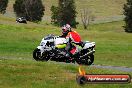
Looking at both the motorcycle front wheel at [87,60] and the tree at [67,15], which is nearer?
the motorcycle front wheel at [87,60]

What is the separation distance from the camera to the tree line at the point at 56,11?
394 feet

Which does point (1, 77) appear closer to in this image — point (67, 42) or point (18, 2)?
point (67, 42)

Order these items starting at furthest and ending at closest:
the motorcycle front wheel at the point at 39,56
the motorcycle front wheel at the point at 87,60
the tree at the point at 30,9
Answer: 1. the tree at the point at 30,9
2. the motorcycle front wheel at the point at 39,56
3. the motorcycle front wheel at the point at 87,60

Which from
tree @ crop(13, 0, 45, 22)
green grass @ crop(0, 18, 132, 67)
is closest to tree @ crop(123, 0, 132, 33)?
tree @ crop(13, 0, 45, 22)

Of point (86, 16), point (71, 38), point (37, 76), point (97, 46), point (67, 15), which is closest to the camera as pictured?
point (37, 76)

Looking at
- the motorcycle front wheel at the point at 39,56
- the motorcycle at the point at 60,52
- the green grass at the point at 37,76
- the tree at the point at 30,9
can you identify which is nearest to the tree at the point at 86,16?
the tree at the point at 30,9

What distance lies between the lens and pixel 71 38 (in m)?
23.1

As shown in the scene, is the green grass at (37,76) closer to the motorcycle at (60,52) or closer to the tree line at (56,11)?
the motorcycle at (60,52)

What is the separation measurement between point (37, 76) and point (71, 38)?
17.1 ft

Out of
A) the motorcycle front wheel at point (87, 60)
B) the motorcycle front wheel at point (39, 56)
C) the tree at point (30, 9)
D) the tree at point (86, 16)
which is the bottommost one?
the tree at point (86, 16)

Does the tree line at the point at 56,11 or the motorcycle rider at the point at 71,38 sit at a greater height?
the motorcycle rider at the point at 71,38

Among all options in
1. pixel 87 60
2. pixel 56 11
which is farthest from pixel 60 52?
pixel 56 11

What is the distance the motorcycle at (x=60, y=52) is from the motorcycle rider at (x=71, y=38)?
218 millimetres

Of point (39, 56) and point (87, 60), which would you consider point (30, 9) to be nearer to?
point (39, 56)
